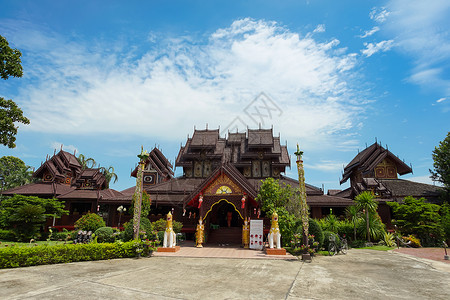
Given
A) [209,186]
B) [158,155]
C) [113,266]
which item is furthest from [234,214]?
[113,266]

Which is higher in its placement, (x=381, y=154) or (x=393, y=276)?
(x=381, y=154)

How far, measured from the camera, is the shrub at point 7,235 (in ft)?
63.8

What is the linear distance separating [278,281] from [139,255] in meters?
7.97

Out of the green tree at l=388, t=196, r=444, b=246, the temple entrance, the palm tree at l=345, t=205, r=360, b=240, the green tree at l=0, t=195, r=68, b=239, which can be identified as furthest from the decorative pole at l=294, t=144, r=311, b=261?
the green tree at l=0, t=195, r=68, b=239

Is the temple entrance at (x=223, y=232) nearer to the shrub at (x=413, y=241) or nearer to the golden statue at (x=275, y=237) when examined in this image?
the golden statue at (x=275, y=237)

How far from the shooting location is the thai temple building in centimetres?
1992

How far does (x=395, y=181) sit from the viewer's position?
86.4 ft

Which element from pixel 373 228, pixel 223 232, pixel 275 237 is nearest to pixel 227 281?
pixel 275 237

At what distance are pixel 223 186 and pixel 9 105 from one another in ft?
46.2

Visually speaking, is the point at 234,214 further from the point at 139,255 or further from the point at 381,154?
the point at 381,154

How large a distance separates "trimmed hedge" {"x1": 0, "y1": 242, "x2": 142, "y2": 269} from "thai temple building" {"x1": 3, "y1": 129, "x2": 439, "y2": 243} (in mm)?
6627

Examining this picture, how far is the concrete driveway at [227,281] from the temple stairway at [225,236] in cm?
897

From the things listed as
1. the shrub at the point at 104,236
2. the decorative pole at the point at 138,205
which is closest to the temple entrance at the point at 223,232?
the decorative pole at the point at 138,205

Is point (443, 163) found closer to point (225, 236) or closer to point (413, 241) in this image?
point (413, 241)
